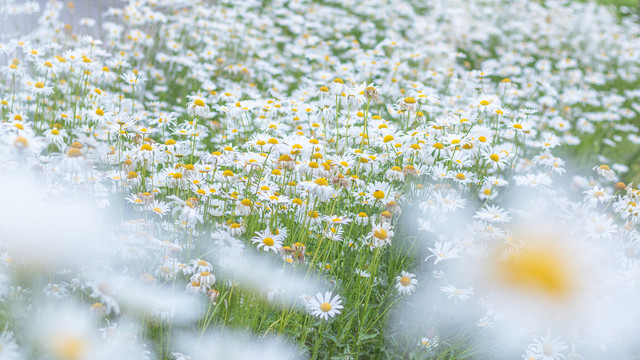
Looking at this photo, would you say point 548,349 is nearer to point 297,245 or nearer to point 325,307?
point 325,307

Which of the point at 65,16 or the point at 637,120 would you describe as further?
the point at 637,120

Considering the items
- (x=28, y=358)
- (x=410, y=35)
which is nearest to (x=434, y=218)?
(x=28, y=358)

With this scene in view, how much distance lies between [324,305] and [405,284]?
459mm

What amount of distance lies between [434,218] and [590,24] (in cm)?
898

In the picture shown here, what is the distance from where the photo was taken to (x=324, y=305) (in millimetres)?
2348

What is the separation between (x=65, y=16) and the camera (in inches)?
248

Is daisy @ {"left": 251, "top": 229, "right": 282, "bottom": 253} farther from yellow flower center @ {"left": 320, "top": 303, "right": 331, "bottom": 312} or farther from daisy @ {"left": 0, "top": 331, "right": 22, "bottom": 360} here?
daisy @ {"left": 0, "top": 331, "right": 22, "bottom": 360}

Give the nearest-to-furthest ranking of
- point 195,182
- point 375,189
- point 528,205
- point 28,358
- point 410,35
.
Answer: point 28,358 → point 195,182 → point 375,189 → point 528,205 → point 410,35

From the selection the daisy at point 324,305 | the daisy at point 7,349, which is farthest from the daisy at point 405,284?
the daisy at point 7,349

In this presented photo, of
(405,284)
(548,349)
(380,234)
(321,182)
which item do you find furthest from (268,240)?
(548,349)

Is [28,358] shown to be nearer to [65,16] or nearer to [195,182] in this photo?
[195,182]

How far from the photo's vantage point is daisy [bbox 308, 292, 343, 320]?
7.57 ft

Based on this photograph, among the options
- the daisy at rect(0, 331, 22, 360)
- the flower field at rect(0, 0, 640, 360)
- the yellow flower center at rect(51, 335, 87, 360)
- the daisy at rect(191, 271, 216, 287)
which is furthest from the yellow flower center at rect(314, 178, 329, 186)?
the daisy at rect(0, 331, 22, 360)

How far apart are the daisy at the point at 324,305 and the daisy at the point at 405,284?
1.14ft
